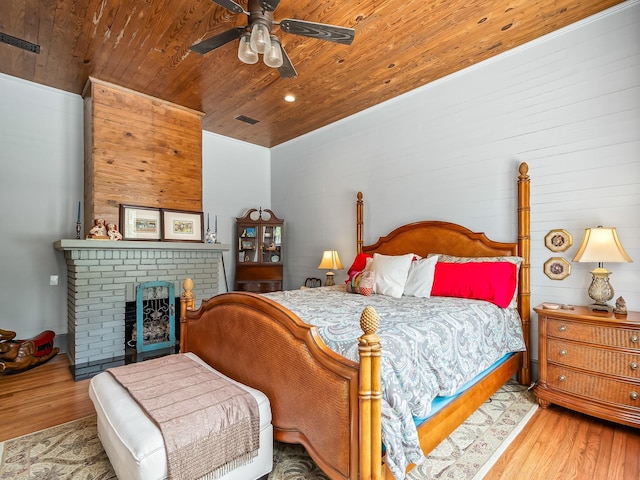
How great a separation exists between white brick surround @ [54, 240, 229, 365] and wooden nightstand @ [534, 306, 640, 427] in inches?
153

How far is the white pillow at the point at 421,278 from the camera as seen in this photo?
3.01 metres

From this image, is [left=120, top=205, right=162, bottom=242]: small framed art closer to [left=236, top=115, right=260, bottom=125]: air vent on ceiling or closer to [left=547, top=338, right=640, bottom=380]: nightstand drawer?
[left=236, top=115, right=260, bottom=125]: air vent on ceiling

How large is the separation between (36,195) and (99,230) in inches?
40.6

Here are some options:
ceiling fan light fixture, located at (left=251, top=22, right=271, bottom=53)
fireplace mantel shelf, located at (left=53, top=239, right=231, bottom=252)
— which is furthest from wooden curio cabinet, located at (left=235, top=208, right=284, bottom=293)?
ceiling fan light fixture, located at (left=251, top=22, right=271, bottom=53)

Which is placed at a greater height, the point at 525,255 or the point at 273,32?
the point at 273,32

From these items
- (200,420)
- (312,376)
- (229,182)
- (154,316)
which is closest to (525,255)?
(312,376)

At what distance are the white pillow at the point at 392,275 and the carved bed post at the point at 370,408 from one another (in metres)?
1.77

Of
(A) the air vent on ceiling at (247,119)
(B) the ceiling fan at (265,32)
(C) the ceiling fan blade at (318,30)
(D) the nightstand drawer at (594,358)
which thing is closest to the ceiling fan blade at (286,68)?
(B) the ceiling fan at (265,32)

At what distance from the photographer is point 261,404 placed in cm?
169

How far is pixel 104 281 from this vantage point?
354 centimetres

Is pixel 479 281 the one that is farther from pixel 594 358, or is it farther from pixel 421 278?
pixel 594 358

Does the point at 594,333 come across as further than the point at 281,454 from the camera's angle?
Yes

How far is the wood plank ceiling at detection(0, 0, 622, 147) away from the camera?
2.54 metres

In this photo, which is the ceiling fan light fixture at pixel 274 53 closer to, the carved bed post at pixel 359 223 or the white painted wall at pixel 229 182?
the carved bed post at pixel 359 223
